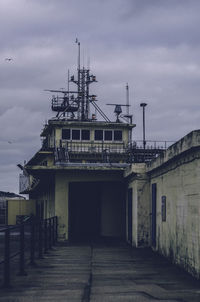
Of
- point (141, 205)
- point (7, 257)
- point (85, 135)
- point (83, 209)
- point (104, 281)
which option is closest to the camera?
point (7, 257)

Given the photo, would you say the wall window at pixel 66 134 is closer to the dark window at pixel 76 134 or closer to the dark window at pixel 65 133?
the dark window at pixel 65 133

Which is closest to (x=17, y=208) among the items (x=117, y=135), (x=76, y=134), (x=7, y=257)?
(x=76, y=134)

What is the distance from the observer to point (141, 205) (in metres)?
19.4

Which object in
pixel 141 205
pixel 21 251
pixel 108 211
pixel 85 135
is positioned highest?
pixel 85 135

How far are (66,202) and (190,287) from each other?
14.7 meters

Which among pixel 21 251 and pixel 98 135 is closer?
pixel 21 251

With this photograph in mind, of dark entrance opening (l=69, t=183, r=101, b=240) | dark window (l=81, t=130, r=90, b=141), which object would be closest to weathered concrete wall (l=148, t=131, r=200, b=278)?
dark entrance opening (l=69, t=183, r=101, b=240)

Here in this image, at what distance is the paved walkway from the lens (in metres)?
8.50

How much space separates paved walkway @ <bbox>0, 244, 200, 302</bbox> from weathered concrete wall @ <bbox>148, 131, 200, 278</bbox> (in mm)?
428

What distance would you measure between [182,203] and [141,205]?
22.3 feet

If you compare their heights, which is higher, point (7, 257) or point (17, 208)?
point (17, 208)

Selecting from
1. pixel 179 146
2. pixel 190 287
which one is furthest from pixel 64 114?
pixel 190 287

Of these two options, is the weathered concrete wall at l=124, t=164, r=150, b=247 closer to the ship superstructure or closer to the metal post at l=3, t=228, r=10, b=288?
the ship superstructure

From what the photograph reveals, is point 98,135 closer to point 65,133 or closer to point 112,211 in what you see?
point 65,133
